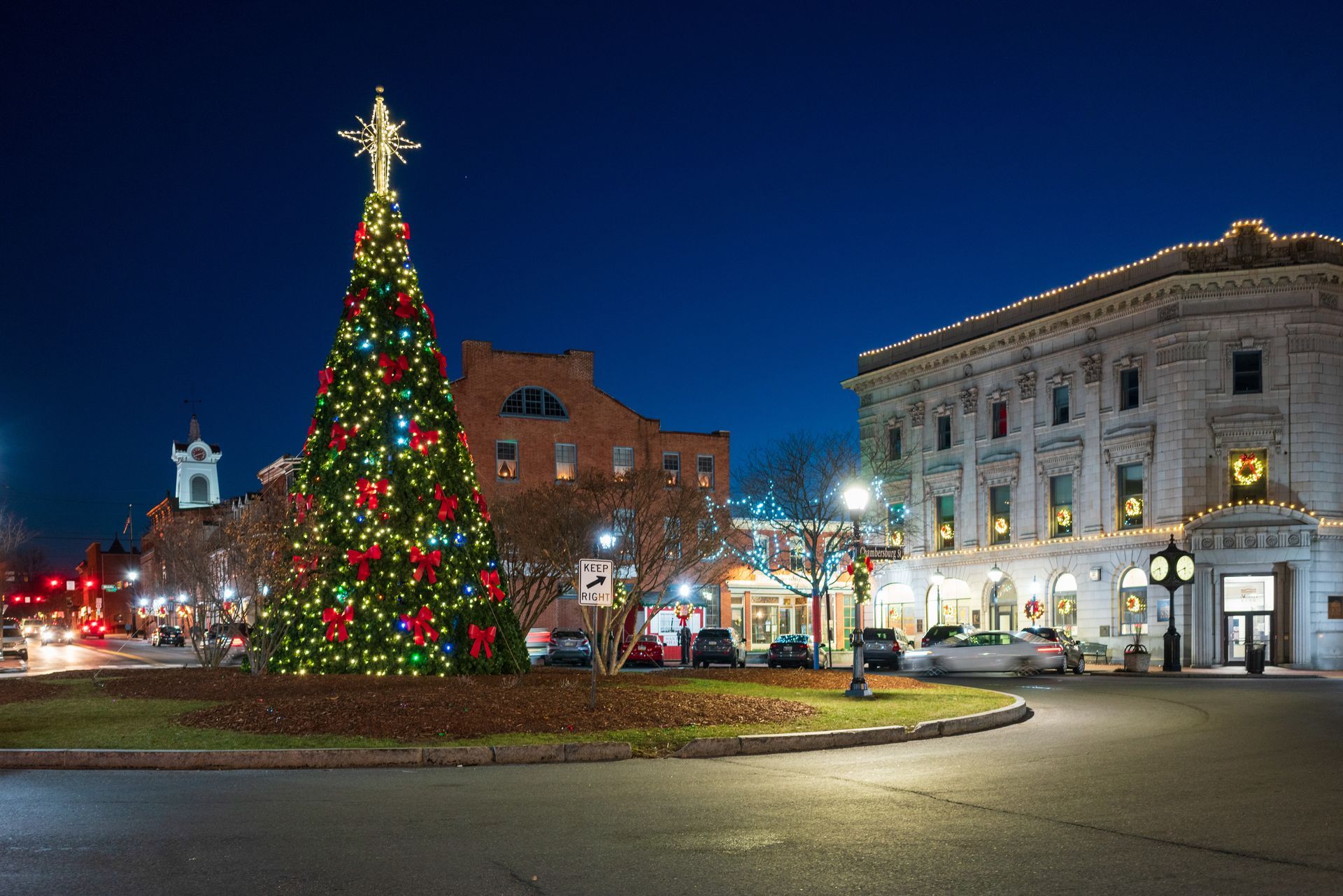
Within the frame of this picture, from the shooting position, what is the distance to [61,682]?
24891 millimetres

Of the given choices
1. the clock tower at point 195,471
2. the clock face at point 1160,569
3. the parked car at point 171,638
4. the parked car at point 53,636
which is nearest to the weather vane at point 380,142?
the clock face at point 1160,569

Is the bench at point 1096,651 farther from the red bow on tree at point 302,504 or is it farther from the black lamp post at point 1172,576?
the red bow on tree at point 302,504

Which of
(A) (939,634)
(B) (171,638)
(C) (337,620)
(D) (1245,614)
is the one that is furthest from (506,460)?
(C) (337,620)

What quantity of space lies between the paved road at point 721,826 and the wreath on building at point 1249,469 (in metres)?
28.8

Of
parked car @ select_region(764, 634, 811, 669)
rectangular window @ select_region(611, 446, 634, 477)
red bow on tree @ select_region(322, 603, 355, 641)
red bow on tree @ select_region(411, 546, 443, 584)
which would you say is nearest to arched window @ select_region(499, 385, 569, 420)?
rectangular window @ select_region(611, 446, 634, 477)

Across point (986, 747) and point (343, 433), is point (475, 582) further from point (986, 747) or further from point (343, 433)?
point (986, 747)

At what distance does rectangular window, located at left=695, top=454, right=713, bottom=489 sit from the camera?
6569cm

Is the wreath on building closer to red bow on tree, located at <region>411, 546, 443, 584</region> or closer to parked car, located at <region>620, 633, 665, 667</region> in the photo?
parked car, located at <region>620, 633, 665, 667</region>

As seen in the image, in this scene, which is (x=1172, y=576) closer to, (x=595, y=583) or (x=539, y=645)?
(x=539, y=645)

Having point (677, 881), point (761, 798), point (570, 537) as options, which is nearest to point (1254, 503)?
point (570, 537)

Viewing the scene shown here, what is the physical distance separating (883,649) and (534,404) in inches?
1049

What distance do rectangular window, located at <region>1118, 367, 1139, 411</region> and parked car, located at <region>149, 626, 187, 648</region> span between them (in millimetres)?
54609

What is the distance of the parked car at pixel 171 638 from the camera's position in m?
72.0

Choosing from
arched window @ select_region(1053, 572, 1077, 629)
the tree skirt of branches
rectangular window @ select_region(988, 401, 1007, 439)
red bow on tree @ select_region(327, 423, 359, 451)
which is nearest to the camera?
the tree skirt of branches
